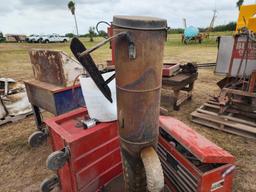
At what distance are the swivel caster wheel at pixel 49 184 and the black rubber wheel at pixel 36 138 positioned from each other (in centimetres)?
88

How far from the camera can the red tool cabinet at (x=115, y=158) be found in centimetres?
157

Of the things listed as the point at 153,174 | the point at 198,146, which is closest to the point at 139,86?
the point at 153,174

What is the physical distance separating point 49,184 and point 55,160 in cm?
70

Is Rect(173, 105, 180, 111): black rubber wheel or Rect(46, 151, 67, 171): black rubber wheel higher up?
Rect(46, 151, 67, 171): black rubber wheel

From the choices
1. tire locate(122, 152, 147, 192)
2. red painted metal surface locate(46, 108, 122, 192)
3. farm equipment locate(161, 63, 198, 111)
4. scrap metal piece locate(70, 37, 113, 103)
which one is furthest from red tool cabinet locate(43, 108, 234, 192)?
farm equipment locate(161, 63, 198, 111)

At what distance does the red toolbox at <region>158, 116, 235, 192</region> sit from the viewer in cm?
153

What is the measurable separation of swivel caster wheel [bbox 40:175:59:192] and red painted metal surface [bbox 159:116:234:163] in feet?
3.87

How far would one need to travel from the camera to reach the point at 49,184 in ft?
6.68

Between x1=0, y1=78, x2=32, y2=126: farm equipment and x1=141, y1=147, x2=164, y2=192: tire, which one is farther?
x1=0, y1=78, x2=32, y2=126: farm equipment

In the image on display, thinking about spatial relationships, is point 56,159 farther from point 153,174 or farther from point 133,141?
point 153,174

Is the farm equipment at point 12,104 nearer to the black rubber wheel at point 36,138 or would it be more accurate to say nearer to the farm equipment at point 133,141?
the black rubber wheel at point 36,138

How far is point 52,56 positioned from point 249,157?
8.85ft

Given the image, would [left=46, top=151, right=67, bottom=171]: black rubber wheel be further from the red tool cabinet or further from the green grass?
the green grass

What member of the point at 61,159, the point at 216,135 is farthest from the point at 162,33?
the point at 216,135
